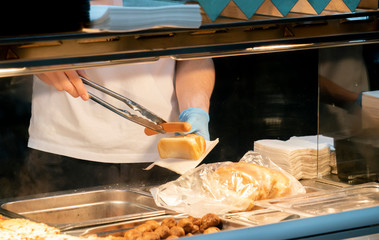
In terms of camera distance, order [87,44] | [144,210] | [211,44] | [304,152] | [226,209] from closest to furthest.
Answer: [87,44], [211,44], [226,209], [144,210], [304,152]

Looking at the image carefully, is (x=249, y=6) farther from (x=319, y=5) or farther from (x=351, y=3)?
(x=351, y=3)

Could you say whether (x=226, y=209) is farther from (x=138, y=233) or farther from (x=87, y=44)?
(x=87, y=44)

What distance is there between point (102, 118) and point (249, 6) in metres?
1.57

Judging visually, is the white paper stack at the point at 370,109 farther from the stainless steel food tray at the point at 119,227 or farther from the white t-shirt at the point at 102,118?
the white t-shirt at the point at 102,118

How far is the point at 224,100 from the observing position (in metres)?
3.69

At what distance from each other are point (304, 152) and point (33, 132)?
1.51m

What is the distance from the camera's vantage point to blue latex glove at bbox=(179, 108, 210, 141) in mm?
2613

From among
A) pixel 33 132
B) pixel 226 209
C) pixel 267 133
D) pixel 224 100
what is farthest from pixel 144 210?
pixel 267 133

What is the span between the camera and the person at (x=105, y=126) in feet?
9.51

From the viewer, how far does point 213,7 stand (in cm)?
152

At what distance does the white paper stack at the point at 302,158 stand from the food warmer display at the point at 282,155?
4 cm

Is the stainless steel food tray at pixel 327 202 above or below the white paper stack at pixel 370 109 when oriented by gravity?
below

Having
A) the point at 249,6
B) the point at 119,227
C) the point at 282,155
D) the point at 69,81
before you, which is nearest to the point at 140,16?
the point at 249,6

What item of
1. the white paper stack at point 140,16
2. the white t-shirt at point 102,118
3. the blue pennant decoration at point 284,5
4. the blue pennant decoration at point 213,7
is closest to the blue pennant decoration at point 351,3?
the blue pennant decoration at point 284,5
